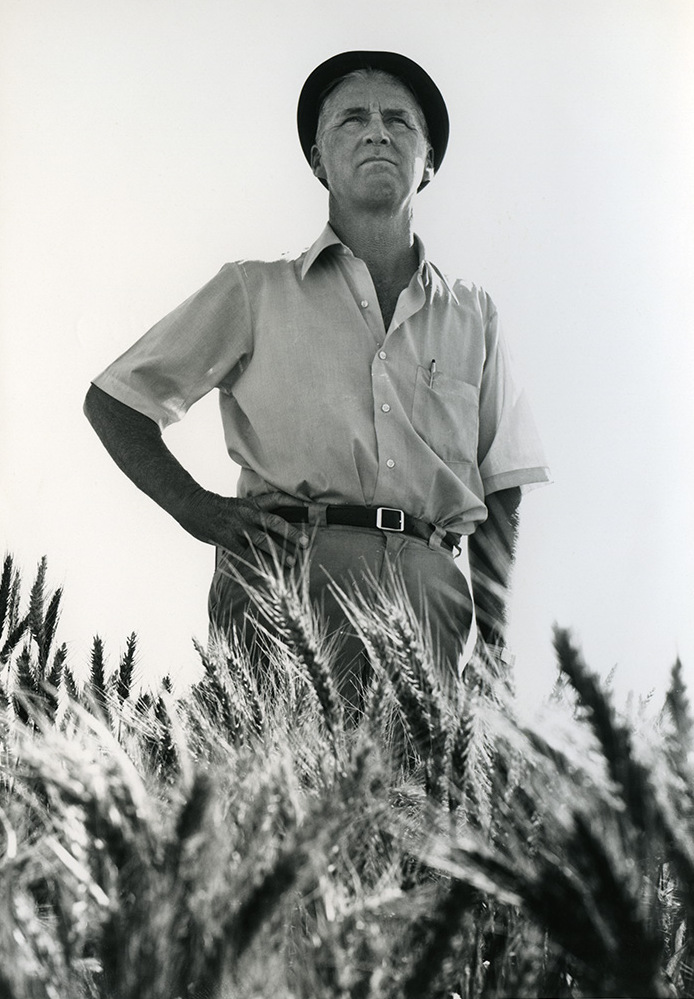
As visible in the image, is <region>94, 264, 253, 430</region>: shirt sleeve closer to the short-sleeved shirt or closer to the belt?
the short-sleeved shirt

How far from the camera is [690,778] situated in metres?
0.60

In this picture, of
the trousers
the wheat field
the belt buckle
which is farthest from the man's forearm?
the wheat field

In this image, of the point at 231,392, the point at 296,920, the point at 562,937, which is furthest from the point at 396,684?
the point at 231,392

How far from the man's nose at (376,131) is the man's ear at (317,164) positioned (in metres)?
0.14

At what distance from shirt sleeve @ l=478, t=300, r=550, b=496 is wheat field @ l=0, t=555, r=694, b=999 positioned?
862 mm

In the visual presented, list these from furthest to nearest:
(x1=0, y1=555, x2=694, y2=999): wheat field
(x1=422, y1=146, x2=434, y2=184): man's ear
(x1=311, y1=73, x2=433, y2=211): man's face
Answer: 1. (x1=422, y1=146, x2=434, y2=184): man's ear
2. (x1=311, y1=73, x2=433, y2=211): man's face
3. (x1=0, y1=555, x2=694, y2=999): wheat field

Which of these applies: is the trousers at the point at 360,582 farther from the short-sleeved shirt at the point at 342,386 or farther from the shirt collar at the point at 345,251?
the shirt collar at the point at 345,251

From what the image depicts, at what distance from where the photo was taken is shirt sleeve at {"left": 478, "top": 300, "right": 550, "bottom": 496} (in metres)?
1.67

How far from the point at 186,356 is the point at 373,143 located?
421 millimetres

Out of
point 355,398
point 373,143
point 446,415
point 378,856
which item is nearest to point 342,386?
point 355,398

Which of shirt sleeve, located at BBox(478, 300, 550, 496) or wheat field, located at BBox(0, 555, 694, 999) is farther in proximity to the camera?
shirt sleeve, located at BBox(478, 300, 550, 496)

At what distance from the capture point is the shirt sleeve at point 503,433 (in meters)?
1.67

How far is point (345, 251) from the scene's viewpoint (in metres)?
1.67

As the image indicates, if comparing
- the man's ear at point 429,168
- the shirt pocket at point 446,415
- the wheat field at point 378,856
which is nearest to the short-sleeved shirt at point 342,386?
the shirt pocket at point 446,415
